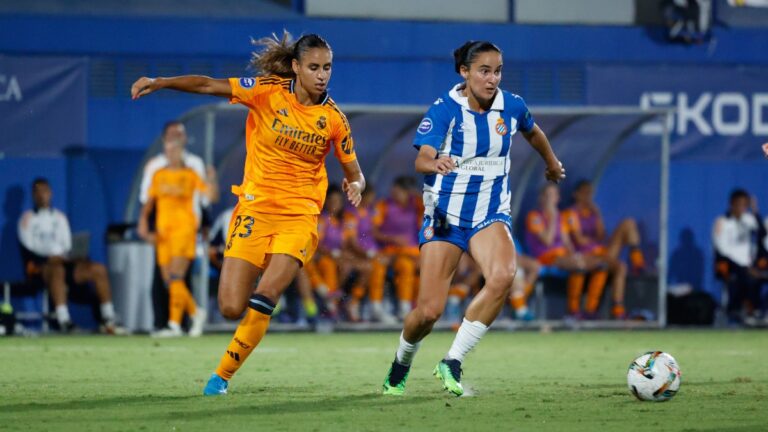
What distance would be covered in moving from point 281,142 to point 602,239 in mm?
9731

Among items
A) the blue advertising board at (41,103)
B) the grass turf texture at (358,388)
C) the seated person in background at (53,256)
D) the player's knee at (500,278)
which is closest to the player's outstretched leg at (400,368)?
the grass turf texture at (358,388)

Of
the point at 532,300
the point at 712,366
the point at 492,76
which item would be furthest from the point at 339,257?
the point at 492,76

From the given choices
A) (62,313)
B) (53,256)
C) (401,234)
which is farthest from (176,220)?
(401,234)

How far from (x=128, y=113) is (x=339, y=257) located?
324 centimetres

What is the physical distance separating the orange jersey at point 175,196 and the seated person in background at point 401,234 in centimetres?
247

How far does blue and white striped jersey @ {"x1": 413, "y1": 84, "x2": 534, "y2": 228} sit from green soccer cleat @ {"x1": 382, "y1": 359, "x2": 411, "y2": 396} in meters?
0.88

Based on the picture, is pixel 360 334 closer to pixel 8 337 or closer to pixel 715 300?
pixel 8 337

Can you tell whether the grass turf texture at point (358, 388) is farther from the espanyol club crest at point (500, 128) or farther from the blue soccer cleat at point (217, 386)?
the espanyol club crest at point (500, 128)

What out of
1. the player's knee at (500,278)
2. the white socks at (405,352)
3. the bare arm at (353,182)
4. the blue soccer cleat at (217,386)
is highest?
the bare arm at (353,182)

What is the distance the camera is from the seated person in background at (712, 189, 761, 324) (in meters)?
17.8

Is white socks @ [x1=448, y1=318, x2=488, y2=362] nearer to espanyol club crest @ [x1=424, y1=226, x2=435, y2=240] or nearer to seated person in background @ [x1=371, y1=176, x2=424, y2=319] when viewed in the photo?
espanyol club crest @ [x1=424, y1=226, x2=435, y2=240]

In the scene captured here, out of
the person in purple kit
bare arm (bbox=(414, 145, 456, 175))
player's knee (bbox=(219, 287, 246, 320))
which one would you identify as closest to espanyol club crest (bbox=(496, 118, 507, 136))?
bare arm (bbox=(414, 145, 456, 175))

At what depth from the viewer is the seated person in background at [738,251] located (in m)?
17.8

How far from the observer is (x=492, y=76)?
8.11 m
